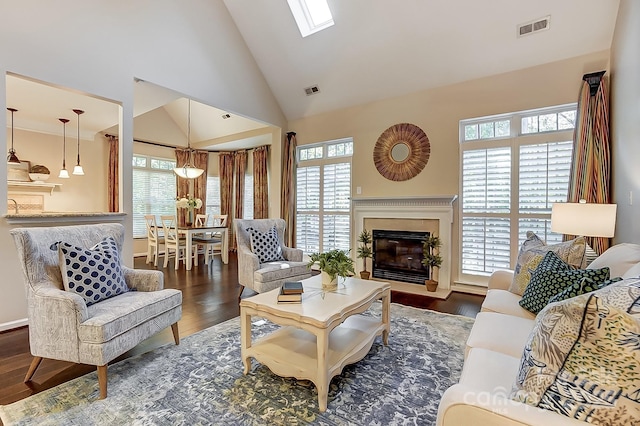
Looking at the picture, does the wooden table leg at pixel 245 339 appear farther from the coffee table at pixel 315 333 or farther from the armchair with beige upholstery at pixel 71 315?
the armchair with beige upholstery at pixel 71 315

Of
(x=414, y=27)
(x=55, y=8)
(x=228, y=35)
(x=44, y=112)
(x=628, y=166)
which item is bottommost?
(x=628, y=166)

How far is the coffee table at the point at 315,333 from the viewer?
1.81 m

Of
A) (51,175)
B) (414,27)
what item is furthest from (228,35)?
(51,175)

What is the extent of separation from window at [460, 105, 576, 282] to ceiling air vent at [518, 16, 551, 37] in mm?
940

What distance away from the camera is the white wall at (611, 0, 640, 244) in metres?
2.34

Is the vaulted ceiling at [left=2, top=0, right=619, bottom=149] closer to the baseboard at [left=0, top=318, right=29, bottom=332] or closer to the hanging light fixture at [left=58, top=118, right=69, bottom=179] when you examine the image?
the hanging light fixture at [left=58, top=118, right=69, bottom=179]

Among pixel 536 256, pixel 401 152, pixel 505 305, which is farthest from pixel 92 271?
pixel 401 152

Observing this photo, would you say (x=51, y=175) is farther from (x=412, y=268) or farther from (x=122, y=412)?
(x=412, y=268)

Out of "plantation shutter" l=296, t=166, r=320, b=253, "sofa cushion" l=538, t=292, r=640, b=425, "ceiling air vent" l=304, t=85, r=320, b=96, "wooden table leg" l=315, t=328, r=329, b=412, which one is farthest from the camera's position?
"plantation shutter" l=296, t=166, r=320, b=253

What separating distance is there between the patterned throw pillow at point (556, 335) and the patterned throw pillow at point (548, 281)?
1.06 meters

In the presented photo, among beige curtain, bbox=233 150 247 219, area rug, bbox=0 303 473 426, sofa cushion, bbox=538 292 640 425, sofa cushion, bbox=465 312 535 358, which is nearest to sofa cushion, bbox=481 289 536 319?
sofa cushion, bbox=465 312 535 358

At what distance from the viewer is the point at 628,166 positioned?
103 inches

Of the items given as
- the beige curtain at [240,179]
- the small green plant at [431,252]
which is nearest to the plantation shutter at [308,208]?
the small green plant at [431,252]

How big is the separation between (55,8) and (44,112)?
2.81 metres
